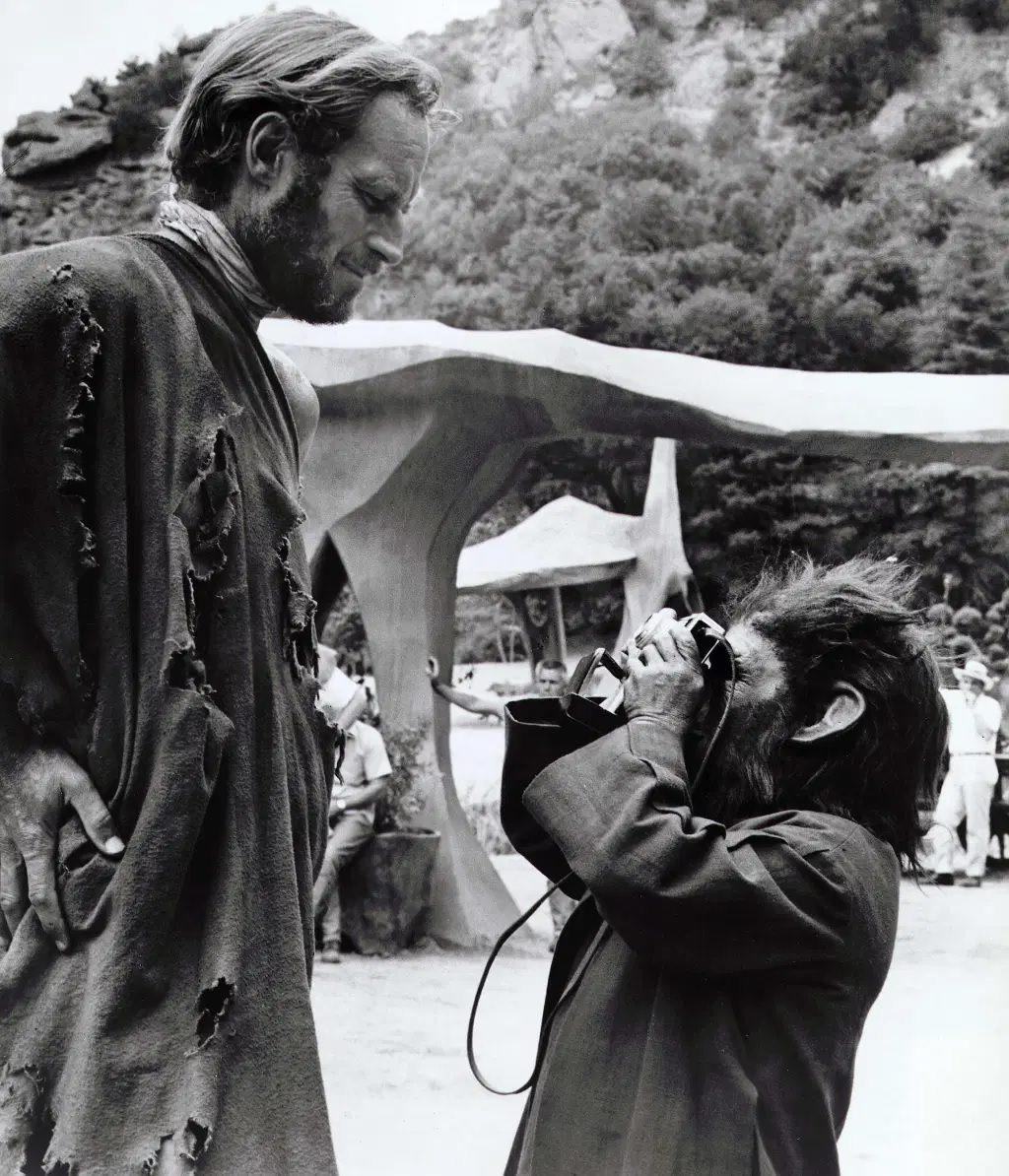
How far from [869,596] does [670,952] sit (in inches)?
16.0

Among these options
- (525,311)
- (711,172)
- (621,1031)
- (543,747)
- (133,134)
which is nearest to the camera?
(621,1031)

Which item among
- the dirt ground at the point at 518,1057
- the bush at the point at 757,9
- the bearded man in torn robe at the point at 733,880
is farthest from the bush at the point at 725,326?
the bearded man in torn robe at the point at 733,880

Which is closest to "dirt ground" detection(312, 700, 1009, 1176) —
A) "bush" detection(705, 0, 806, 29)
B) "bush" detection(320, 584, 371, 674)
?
"bush" detection(320, 584, 371, 674)

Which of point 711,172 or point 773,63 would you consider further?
point 773,63

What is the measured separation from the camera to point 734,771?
1.43 m

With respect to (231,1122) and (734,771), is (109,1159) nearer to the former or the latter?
(231,1122)

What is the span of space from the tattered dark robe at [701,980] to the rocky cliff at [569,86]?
6403mm

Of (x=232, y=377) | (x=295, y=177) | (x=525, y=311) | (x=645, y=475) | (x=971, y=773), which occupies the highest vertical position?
(x=295, y=177)

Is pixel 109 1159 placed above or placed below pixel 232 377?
below

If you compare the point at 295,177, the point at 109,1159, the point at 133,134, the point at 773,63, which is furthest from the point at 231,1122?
the point at 773,63

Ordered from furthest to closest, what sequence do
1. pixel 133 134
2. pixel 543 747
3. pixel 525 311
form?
1. pixel 525 311
2. pixel 133 134
3. pixel 543 747

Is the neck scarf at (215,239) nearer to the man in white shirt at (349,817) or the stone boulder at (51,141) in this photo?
the man in white shirt at (349,817)

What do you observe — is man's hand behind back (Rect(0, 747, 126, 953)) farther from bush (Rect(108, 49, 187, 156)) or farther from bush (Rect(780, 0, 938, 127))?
bush (Rect(780, 0, 938, 127))

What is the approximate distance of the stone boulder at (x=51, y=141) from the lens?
26.1ft
